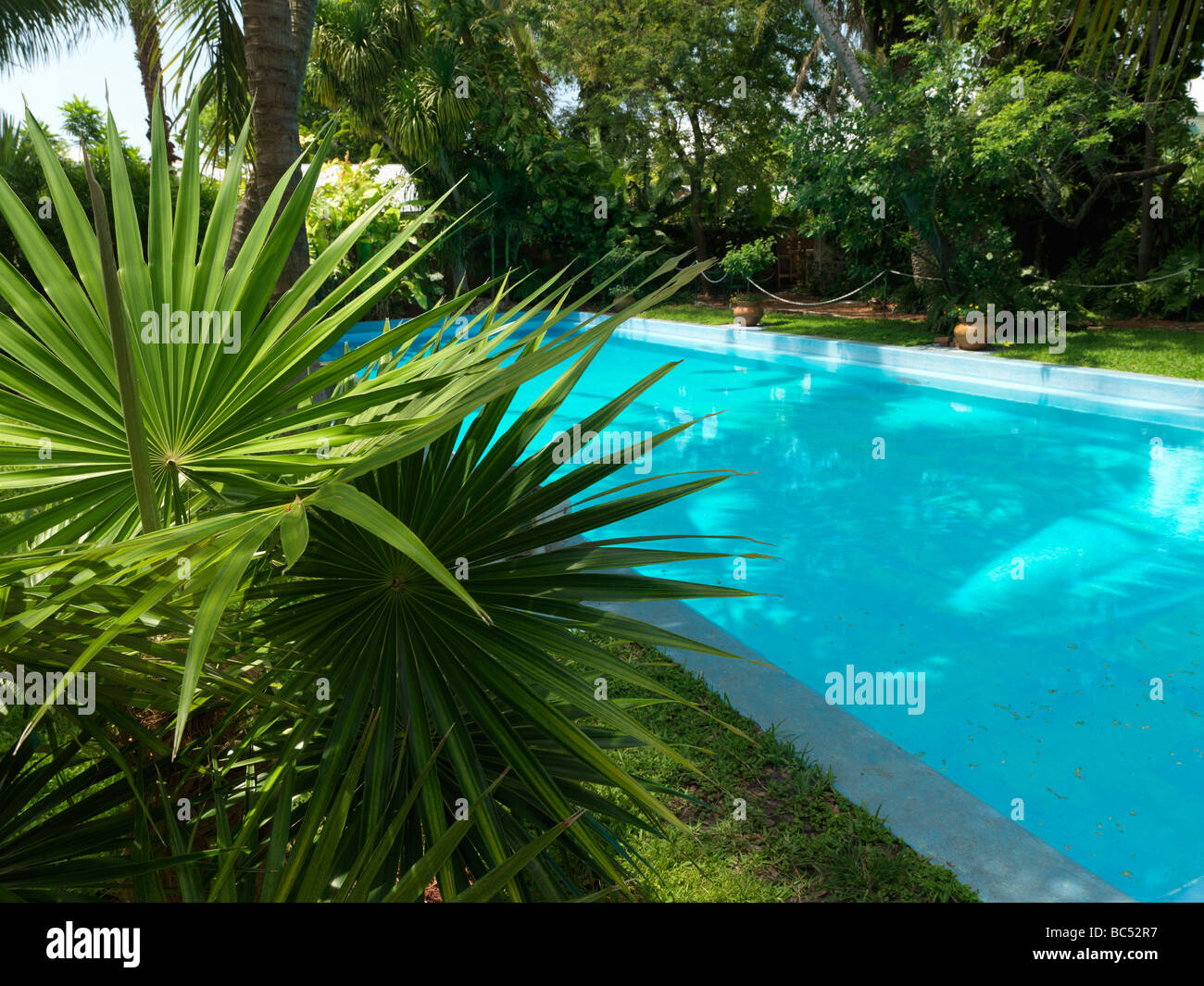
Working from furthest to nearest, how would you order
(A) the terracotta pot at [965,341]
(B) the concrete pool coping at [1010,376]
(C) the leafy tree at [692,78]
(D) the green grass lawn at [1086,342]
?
(C) the leafy tree at [692,78]
(A) the terracotta pot at [965,341]
(D) the green grass lawn at [1086,342]
(B) the concrete pool coping at [1010,376]

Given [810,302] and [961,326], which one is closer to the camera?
[961,326]

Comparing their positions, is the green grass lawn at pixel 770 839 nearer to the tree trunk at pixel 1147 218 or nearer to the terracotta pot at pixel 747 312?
the terracotta pot at pixel 747 312

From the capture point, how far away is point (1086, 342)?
12695 mm

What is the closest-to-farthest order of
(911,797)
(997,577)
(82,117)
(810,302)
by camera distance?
(911,797)
(997,577)
(810,302)
(82,117)

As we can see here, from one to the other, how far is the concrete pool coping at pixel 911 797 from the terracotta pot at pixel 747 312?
13.6 metres

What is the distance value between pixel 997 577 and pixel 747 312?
11.5m

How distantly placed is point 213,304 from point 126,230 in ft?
0.81

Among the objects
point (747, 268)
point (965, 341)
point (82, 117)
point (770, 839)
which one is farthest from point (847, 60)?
point (82, 117)

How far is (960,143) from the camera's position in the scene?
1255cm

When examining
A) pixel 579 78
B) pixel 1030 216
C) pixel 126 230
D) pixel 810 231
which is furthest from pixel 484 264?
pixel 126 230

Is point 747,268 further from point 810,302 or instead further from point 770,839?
point 770,839

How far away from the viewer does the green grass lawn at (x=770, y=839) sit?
8.70 ft

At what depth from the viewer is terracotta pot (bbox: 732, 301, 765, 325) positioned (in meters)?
17.0

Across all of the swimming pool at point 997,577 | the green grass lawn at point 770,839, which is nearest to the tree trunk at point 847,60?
the swimming pool at point 997,577
